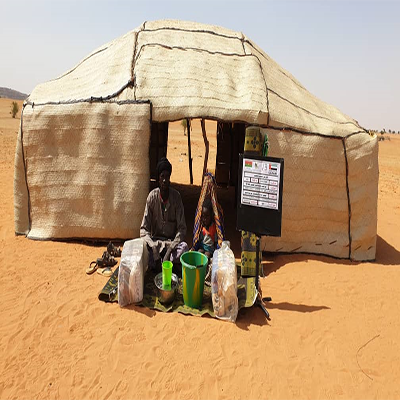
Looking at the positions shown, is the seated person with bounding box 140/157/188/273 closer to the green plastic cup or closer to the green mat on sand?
the green mat on sand

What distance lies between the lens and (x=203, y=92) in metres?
5.28

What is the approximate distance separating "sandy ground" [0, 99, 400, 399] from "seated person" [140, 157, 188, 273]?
82 centimetres

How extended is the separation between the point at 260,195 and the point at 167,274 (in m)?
1.37

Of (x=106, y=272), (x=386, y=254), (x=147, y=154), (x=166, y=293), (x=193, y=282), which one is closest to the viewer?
(x=193, y=282)

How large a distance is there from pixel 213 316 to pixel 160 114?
293 cm

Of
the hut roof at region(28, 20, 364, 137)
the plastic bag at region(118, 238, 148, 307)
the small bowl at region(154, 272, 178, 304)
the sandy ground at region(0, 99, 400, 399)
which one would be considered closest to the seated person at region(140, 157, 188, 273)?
the small bowl at region(154, 272, 178, 304)

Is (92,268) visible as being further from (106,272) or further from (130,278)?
(130,278)

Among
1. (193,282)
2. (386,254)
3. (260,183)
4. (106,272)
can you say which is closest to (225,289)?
(193,282)

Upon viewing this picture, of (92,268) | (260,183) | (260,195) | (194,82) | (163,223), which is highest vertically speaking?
(194,82)

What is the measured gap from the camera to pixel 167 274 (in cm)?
391

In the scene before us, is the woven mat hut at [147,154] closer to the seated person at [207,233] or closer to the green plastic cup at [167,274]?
the seated person at [207,233]

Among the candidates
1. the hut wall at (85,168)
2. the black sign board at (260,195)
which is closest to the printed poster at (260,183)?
the black sign board at (260,195)

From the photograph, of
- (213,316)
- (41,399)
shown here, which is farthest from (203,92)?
(41,399)

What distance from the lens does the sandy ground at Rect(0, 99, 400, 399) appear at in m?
3.04
